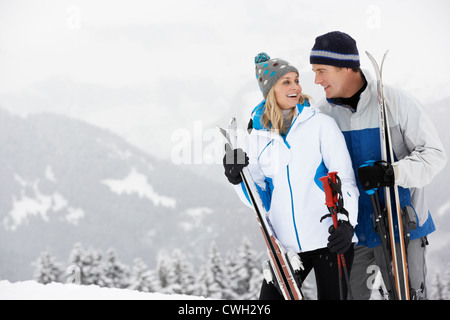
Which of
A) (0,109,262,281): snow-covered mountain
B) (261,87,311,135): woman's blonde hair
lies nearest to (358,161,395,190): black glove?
(261,87,311,135): woman's blonde hair

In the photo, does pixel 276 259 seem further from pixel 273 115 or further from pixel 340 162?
pixel 273 115

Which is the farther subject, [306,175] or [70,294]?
[70,294]

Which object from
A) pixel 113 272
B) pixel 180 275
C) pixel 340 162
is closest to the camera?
pixel 340 162

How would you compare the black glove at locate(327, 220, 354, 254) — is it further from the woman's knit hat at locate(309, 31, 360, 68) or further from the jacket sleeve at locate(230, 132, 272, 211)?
the woman's knit hat at locate(309, 31, 360, 68)

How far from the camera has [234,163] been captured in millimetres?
2404

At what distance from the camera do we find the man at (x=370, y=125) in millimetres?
2412

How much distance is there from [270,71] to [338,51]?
0.42 m

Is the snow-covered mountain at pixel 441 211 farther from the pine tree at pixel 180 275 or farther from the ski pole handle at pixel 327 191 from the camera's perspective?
the ski pole handle at pixel 327 191

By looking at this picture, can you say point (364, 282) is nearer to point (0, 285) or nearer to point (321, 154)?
point (321, 154)

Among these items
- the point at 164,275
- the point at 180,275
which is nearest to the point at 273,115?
the point at 180,275

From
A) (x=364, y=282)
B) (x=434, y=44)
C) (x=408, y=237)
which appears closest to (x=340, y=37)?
(x=408, y=237)

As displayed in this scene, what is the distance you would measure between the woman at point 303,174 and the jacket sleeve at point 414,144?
1.06 feet

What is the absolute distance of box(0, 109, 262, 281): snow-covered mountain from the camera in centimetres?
13750

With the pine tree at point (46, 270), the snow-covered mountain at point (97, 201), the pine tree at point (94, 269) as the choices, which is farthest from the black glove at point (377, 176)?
the snow-covered mountain at point (97, 201)
